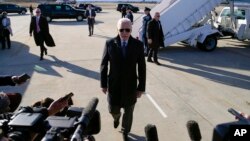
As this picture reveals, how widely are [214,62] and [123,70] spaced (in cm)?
759

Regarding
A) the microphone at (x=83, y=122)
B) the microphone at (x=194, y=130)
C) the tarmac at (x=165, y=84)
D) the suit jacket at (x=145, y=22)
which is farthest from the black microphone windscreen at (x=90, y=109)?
the suit jacket at (x=145, y=22)

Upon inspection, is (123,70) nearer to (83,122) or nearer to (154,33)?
(83,122)

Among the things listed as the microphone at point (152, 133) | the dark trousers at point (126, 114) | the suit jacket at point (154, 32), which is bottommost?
the dark trousers at point (126, 114)

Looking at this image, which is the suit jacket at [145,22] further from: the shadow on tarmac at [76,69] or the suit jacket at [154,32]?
the shadow on tarmac at [76,69]

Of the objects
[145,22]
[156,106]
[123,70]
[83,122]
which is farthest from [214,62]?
[83,122]

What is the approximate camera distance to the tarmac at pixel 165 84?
6.54 meters

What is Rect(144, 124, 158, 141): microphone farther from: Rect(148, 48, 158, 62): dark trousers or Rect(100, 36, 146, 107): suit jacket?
Rect(148, 48, 158, 62): dark trousers

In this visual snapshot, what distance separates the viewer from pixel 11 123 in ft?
5.70

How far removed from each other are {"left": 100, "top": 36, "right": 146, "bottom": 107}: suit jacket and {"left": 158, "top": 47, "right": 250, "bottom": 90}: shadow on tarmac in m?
4.69

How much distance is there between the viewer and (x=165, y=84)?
9.14m

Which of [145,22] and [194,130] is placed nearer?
[194,130]

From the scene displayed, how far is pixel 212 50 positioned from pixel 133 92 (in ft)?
31.7

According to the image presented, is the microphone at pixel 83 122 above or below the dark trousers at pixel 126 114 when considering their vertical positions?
above

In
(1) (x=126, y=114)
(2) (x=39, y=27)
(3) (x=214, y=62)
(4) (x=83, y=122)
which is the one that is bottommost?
(1) (x=126, y=114)
